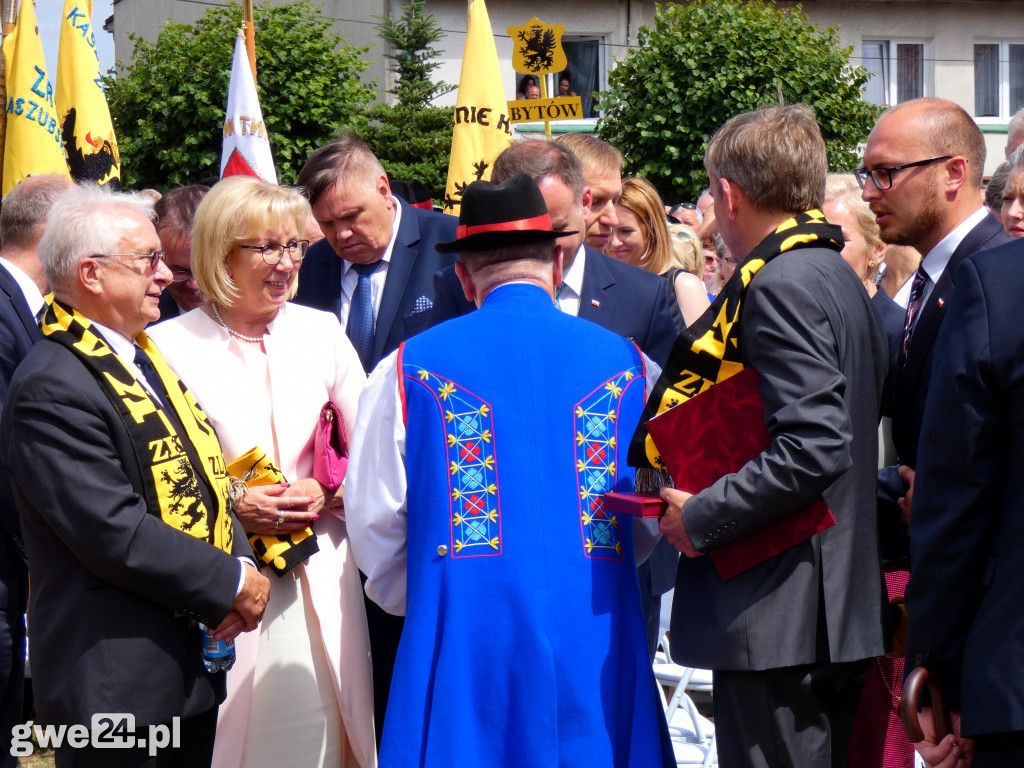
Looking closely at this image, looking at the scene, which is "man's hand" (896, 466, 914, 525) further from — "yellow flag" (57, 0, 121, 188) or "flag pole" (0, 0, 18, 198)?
"flag pole" (0, 0, 18, 198)

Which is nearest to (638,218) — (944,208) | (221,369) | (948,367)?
(944,208)

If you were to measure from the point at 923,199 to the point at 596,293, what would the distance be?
1.21m

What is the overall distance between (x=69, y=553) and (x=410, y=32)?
17.8 m

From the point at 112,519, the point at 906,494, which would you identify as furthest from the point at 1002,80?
the point at 112,519

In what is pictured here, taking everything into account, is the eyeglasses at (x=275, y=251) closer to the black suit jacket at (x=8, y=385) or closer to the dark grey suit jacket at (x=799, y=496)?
the black suit jacket at (x=8, y=385)

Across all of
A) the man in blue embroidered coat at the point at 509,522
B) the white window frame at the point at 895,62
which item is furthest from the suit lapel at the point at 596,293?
the white window frame at the point at 895,62

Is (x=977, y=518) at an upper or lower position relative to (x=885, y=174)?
lower

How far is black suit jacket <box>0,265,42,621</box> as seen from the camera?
12.8ft

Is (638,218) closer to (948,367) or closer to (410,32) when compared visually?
(948,367)

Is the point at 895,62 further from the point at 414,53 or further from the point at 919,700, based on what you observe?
the point at 919,700

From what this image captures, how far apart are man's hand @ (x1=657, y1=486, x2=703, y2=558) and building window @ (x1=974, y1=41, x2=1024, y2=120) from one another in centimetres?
2213

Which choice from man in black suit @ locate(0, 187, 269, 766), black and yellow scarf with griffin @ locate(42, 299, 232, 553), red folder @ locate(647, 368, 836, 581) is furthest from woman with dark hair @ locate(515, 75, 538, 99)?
red folder @ locate(647, 368, 836, 581)

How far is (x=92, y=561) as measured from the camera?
9.30ft

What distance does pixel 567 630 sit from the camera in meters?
2.72
